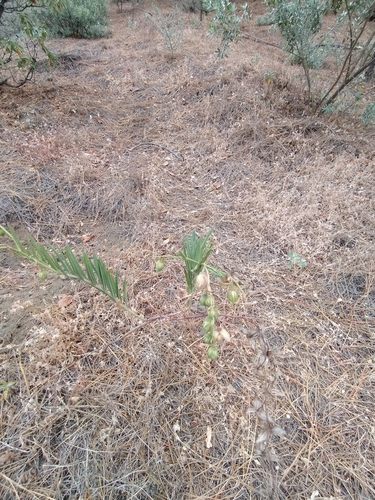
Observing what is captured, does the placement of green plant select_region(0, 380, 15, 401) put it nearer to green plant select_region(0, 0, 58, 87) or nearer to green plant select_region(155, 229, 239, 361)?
green plant select_region(155, 229, 239, 361)

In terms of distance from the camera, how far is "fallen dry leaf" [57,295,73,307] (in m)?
1.31

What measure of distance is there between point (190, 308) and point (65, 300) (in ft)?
1.96

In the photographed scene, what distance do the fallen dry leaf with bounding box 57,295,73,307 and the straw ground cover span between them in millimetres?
12

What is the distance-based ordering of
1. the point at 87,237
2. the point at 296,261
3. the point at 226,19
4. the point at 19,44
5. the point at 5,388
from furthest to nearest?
1. the point at 19,44
2. the point at 226,19
3. the point at 87,237
4. the point at 296,261
5. the point at 5,388

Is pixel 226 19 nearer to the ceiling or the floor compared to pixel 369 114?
nearer to the ceiling

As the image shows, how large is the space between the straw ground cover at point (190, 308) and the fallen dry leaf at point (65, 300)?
1cm

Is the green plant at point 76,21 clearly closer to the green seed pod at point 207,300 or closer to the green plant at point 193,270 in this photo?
the green plant at point 193,270

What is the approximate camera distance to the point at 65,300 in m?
1.33

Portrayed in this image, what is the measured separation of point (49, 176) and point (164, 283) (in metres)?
1.29

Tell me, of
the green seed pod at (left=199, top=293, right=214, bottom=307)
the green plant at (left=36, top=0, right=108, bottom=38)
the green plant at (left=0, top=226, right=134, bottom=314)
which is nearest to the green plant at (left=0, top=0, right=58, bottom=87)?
the green plant at (left=36, top=0, right=108, bottom=38)

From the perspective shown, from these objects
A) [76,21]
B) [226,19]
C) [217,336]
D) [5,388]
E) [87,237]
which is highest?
[76,21]

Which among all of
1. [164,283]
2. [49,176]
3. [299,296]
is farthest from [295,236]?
[49,176]

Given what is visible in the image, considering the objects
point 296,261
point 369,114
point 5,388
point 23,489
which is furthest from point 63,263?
point 369,114

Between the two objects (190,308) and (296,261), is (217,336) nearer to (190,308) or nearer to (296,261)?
(190,308)
